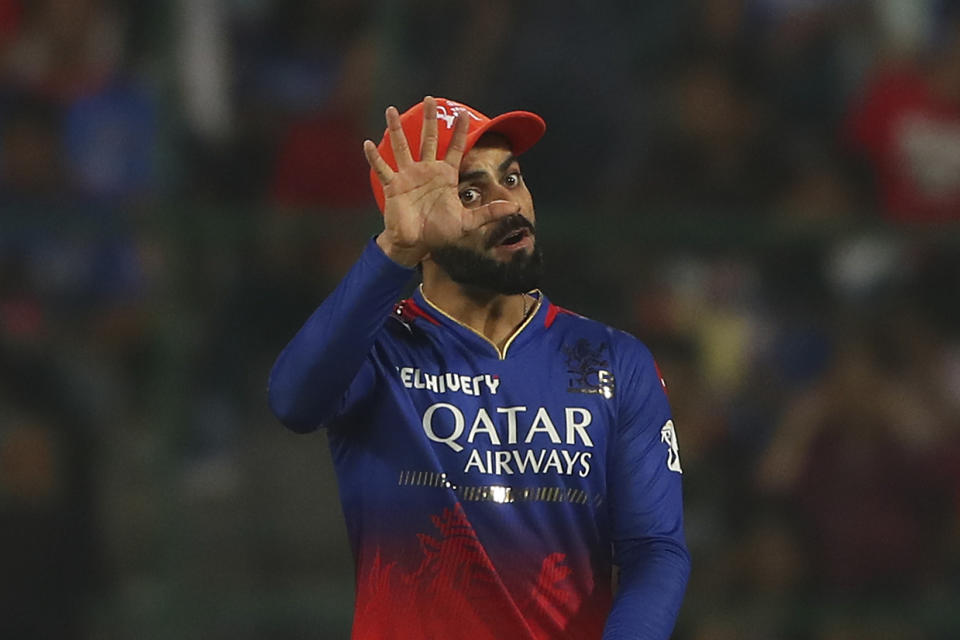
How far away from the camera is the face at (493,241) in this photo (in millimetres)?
3398

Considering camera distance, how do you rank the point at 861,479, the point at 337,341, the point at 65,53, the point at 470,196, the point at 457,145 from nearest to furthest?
1. the point at 337,341
2. the point at 457,145
3. the point at 470,196
4. the point at 861,479
5. the point at 65,53

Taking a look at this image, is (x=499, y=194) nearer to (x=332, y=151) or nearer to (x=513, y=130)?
(x=513, y=130)

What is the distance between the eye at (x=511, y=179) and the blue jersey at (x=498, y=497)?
1.32 ft

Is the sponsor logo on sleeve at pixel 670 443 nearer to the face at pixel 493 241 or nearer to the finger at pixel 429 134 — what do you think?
the face at pixel 493 241

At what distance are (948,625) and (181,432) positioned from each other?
3.46 m

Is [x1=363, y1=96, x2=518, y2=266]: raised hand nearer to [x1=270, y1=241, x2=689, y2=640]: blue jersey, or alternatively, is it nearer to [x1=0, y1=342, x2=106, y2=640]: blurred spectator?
[x1=270, y1=241, x2=689, y2=640]: blue jersey

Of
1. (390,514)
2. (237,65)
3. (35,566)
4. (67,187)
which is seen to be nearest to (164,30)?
(237,65)

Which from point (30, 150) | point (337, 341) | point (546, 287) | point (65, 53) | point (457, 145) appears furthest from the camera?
point (65, 53)

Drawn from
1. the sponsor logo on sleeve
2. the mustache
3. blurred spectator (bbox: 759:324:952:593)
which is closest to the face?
→ the mustache

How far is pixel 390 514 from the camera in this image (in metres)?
3.40

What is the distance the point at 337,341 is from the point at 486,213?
1.45 ft

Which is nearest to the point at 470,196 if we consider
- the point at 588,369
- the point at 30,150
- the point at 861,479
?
the point at 588,369

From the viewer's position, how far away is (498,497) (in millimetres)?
3385

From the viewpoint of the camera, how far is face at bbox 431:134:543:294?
3398 mm
